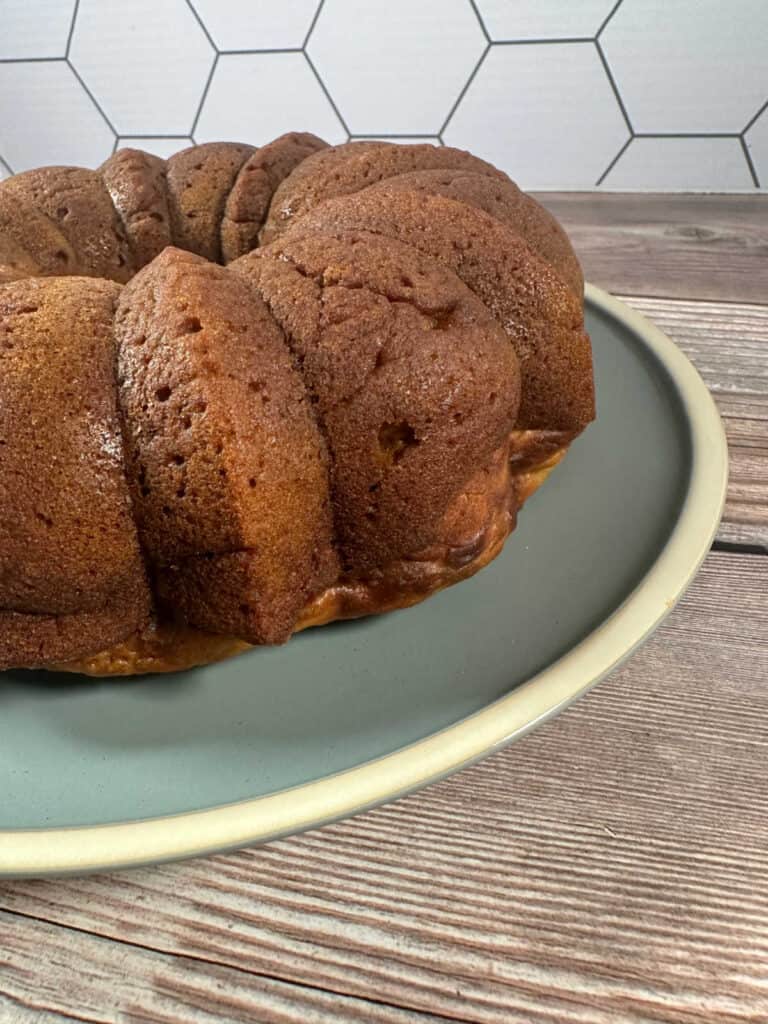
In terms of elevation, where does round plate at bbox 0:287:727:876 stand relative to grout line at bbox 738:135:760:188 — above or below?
above

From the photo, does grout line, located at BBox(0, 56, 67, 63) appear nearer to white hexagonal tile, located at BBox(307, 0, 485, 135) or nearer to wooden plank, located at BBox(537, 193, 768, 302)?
white hexagonal tile, located at BBox(307, 0, 485, 135)

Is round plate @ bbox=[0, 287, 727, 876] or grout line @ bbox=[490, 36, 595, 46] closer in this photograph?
round plate @ bbox=[0, 287, 727, 876]

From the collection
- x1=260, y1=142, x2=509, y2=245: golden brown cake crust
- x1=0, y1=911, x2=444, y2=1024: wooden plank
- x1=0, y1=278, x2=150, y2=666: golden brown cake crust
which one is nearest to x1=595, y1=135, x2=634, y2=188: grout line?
x1=260, y1=142, x2=509, y2=245: golden brown cake crust

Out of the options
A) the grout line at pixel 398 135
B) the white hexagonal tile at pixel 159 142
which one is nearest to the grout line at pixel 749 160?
the grout line at pixel 398 135

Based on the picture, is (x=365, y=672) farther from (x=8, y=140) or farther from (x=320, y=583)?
(x=8, y=140)

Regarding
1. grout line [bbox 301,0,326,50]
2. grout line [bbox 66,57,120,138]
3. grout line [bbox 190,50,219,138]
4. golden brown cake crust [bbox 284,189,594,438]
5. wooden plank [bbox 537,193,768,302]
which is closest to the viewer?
golden brown cake crust [bbox 284,189,594,438]

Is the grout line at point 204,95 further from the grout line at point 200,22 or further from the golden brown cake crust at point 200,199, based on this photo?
the golden brown cake crust at point 200,199
